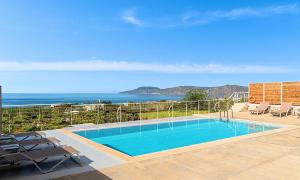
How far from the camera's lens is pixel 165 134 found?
9609 millimetres

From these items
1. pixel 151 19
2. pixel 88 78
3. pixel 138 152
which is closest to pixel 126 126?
pixel 138 152

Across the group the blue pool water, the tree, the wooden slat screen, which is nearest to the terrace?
the blue pool water

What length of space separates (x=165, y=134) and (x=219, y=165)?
4.80 metres

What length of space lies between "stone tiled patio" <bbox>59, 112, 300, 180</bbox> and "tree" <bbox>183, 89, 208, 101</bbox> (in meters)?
12.1

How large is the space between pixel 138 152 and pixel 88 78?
49825mm

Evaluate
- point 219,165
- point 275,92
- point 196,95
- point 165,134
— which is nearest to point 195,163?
point 219,165

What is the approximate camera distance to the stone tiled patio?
4316 mm

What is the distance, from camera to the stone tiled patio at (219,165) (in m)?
4.32

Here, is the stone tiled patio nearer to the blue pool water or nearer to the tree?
the blue pool water

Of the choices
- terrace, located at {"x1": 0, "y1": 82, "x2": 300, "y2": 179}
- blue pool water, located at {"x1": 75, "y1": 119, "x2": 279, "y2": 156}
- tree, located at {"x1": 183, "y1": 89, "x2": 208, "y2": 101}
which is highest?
tree, located at {"x1": 183, "y1": 89, "x2": 208, "y2": 101}

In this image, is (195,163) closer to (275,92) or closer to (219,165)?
(219,165)

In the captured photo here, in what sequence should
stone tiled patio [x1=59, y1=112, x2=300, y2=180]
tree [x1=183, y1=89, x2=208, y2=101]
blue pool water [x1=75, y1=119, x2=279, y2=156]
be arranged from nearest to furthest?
stone tiled patio [x1=59, y1=112, x2=300, y2=180]
blue pool water [x1=75, y1=119, x2=279, y2=156]
tree [x1=183, y1=89, x2=208, y2=101]

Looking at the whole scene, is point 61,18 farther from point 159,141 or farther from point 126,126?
point 159,141

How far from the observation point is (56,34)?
18375 millimetres
